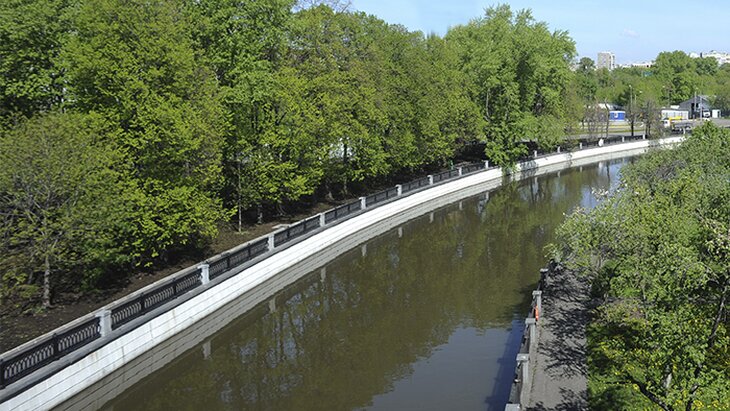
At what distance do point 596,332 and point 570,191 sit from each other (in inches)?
1465

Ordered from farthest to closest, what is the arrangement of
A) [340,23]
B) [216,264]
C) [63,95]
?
[340,23] → [63,95] → [216,264]

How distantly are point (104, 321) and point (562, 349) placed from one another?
1399 cm

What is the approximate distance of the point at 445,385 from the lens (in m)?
17.2

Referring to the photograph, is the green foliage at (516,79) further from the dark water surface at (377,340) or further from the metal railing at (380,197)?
the dark water surface at (377,340)

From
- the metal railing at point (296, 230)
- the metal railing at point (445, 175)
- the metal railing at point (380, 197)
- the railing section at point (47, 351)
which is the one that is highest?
the metal railing at point (445, 175)

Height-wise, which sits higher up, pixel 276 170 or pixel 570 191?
pixel 276 170

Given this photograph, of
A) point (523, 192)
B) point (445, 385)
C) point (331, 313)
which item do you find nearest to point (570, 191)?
point (523, 192)

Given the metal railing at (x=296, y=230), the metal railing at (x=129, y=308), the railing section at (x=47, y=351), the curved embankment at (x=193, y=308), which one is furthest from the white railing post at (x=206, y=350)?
the metal railing at (x=296, y=230)

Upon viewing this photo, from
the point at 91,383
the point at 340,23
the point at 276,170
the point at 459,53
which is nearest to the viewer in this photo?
the point at 91,383

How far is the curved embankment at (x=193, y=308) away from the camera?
1539 centimetres

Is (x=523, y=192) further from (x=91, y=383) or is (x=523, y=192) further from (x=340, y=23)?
(x=91, y=383)

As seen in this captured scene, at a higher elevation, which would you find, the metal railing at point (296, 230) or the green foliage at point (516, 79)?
the green foliage at point (516, 79)

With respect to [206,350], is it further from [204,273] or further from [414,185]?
[414,185]

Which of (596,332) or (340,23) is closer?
(596,332)
